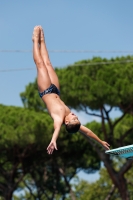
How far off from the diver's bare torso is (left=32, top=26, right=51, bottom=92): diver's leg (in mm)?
166

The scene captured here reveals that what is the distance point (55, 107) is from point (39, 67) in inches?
29.3

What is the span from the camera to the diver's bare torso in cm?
614

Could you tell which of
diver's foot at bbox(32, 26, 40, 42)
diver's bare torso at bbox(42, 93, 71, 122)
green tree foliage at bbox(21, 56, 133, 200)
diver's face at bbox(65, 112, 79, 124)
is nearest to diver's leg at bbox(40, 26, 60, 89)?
diver's foot at bbox(32, 26, 40, 42)

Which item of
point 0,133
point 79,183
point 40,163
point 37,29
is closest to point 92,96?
point 0,133

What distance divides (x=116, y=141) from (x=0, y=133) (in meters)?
5.23

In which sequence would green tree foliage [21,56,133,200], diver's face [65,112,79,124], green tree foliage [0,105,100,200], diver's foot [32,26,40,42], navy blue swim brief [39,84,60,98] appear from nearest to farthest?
diver's face [65,112,79,124]
navy blue swim brief [39,84,60,98]
diver's foot [32,26,40,42]
green tree foliage [21,56,133,200]
green tree foliage [0,105,100,200]

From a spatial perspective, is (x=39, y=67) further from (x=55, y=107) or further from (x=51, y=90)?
(x=55, y=107)

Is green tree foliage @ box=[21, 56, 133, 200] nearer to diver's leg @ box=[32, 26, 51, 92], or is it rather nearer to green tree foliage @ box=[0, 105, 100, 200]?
green tree foliage @ box=[0, 105, 100, 200]

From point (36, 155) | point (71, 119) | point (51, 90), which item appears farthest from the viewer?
point (36, 155)

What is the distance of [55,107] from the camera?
20.4 feet

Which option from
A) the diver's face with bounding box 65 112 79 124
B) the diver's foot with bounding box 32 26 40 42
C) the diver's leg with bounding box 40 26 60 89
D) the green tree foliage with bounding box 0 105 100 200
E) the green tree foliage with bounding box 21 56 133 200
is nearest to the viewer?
the diver's face with bounding box 65 112 79 124

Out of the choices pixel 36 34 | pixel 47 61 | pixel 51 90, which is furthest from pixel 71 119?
pixel 36 34

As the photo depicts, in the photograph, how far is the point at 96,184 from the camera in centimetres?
3481

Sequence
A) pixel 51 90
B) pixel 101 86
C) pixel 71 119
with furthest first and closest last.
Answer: pixel 101 86, pixel 51 90, pixel 71 119
